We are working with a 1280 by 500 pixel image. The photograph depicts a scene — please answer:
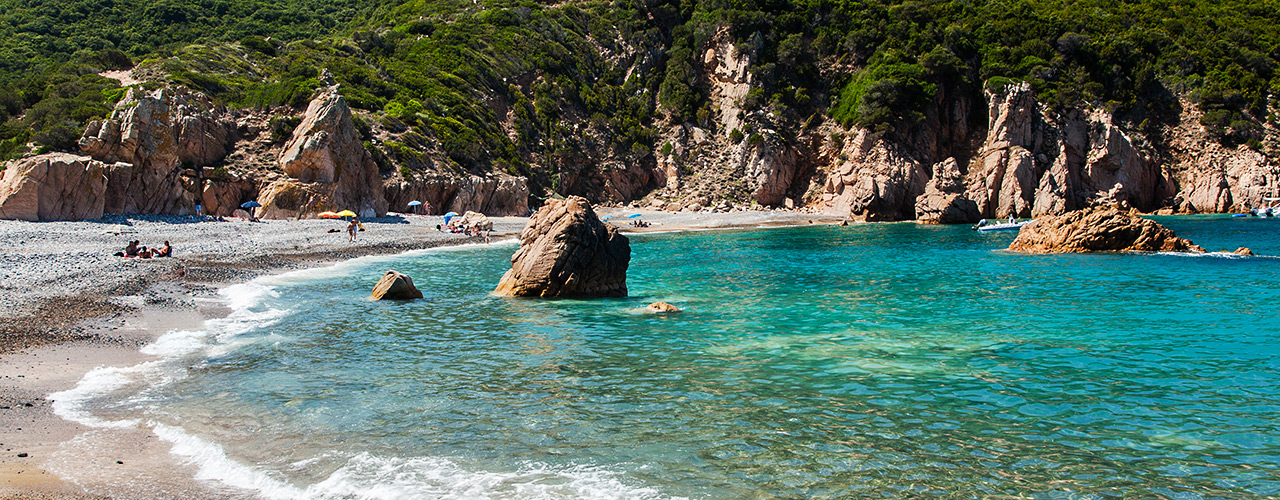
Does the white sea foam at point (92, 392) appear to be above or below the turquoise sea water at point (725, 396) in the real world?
above

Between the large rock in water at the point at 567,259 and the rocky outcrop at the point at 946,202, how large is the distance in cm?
5040

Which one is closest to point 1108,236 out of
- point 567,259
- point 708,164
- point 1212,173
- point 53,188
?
point 567,259

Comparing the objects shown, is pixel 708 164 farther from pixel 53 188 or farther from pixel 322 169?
pixel 53 188

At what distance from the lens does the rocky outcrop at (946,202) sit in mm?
63969

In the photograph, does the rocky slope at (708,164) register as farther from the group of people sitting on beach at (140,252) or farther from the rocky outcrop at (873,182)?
the group of people sitting on beach at (140,252)

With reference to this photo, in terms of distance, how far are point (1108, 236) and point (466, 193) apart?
47313mm

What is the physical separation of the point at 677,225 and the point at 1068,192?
38.5 metres

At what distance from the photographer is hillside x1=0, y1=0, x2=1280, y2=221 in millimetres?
66625

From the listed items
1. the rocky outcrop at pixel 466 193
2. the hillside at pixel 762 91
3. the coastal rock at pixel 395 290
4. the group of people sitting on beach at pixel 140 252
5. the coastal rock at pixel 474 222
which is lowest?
the coastal rock at pixel 395 290

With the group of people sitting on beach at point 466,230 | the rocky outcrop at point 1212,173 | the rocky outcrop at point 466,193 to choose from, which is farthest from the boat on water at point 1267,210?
the group of people sitting on beach at point 466,230

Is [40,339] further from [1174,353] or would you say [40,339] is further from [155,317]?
[1174,353]

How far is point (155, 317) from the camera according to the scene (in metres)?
15.5

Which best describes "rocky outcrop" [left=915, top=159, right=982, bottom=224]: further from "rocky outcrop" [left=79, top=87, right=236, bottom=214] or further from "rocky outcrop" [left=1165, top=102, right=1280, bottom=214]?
"rocky outcrop" [left=79, top=87, right=236, bottom=214]

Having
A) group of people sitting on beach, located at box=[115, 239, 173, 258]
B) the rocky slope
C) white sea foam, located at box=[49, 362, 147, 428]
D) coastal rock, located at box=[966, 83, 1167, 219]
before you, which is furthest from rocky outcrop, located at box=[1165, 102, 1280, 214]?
white sea foam, located at box=[49, 362, 147, 428]
